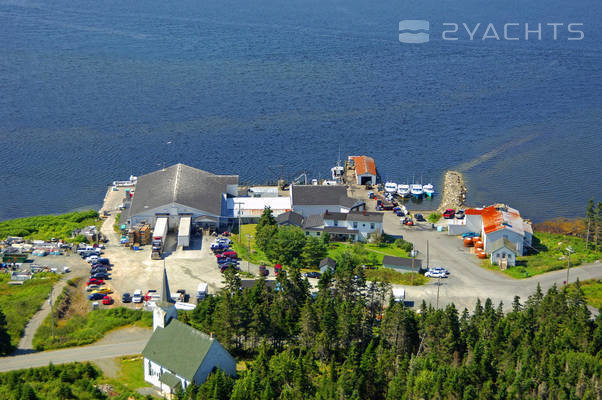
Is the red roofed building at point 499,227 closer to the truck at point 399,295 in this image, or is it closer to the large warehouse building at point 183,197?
the truck at point 399,295

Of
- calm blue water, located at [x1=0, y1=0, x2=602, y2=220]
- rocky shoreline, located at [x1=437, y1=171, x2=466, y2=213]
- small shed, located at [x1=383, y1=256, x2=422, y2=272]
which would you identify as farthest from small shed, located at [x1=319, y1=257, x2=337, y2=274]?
calm blue water, located at [x1=0, y1=0, x2=602, y2=220]

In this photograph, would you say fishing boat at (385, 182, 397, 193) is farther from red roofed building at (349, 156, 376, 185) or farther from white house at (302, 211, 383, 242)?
white house at (302, 211, 383, 242)

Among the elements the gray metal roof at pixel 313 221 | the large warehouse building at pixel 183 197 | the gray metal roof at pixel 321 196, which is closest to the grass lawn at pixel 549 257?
the gray metal roof at pixel 321 196

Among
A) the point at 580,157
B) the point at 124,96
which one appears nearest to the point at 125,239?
the point at 124,96

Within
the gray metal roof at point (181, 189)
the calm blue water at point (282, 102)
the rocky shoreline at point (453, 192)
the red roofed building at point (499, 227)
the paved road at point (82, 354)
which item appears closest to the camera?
the paved road at point (82, 354)

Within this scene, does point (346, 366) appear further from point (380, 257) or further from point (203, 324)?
point (380, 257)

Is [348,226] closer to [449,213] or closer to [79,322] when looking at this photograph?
[449,213]

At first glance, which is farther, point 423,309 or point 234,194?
point 234,194
